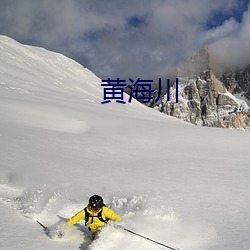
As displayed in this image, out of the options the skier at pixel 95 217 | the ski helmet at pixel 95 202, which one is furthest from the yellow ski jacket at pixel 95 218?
the ski helmet at pixel 95 202

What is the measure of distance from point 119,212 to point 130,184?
59.9 inches

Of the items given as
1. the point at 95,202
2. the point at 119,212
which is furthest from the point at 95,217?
the point at 119,212

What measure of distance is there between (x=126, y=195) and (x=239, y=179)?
335 centimetres

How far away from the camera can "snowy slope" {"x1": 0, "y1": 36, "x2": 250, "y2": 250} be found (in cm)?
556

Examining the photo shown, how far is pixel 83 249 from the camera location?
538 cm

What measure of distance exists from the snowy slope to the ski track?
0.8 inches

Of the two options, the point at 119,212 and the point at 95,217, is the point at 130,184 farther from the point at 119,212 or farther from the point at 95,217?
the point at 95,217

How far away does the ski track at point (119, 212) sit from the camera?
5.48 meters

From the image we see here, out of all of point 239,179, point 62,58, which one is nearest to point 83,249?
point 239,179

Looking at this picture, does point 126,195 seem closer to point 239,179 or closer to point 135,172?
point 135,172

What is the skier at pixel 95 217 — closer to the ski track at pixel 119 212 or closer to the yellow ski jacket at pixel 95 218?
the yellow ski jacket at pixel 95 218

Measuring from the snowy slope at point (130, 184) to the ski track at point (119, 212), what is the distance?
19 mm

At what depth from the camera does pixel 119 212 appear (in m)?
6.73

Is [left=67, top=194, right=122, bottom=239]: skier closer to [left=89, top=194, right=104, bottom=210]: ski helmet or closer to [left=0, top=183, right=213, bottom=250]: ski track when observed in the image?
[left=89, top=194, right=104, bottom=210]: ski helmet
